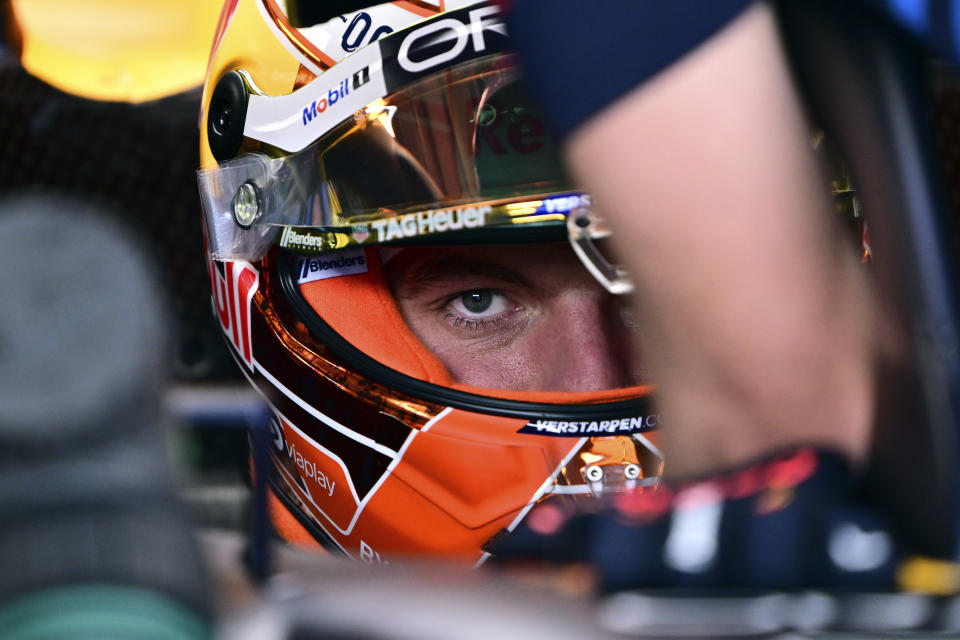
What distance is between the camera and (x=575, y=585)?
29 cm

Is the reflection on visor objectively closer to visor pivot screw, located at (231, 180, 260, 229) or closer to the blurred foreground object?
visor pivot screw, located at (231, 180, 260, 229)

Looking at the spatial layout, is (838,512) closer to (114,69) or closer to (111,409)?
(111,409)

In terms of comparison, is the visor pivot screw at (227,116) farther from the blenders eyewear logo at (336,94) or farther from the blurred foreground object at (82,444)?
the blurred foreground object at (82,444)

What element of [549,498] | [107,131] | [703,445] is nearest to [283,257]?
[549,498]

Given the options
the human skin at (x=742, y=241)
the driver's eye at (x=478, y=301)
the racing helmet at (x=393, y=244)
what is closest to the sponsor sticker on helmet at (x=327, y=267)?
the racing helmet at (x=393, y=244)

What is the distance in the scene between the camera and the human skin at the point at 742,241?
0.31 metres

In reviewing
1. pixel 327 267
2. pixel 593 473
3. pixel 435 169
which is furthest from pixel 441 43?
pixel 593 473

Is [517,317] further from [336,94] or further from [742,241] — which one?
[742,241]

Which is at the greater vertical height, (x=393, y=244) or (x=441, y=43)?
(x=441, y=43)

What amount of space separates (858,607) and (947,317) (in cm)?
9

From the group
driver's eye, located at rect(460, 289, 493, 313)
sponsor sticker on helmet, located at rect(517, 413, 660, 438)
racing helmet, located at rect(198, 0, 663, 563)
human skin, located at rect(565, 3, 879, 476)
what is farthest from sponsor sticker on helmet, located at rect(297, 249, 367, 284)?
human skin, located at rect(565, 3, 879, 476)

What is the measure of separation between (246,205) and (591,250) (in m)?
0.30

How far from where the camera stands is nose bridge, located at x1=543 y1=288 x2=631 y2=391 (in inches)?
31.4

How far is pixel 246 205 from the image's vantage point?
31.1 inches
